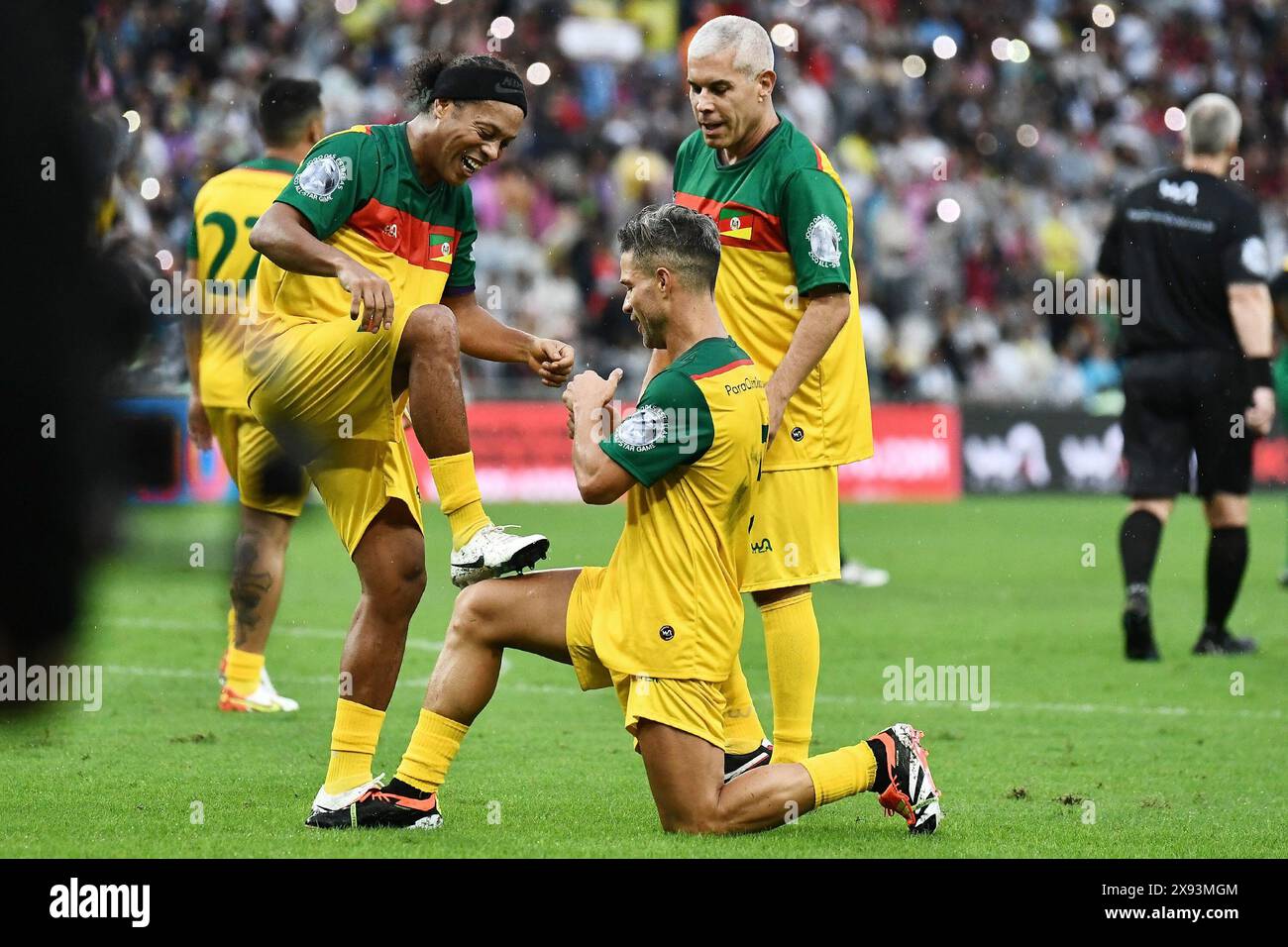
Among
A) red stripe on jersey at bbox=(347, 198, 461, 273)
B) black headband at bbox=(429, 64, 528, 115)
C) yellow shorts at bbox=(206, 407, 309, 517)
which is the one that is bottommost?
yellow shorts at bbox=(206, 407, 309, 517)

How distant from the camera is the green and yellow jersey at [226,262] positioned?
316 inches

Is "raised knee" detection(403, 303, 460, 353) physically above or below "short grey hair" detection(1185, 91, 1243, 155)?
below

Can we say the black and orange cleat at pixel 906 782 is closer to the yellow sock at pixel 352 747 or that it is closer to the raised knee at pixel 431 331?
the yellow sock at pixel 352 747

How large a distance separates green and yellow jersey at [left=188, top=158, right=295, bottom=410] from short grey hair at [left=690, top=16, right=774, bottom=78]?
2.87m

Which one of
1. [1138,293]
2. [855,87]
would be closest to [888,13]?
[855,87]

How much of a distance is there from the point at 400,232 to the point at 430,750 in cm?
160

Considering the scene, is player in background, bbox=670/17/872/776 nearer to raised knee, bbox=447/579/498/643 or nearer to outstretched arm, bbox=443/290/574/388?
outstretched arm, bbox=443/290/574/388

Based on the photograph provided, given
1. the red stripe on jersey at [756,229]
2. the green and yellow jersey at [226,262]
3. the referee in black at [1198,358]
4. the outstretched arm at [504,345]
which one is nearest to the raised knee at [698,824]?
the outstretched arm at [504,345]

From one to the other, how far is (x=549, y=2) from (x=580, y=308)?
4651 millimetres

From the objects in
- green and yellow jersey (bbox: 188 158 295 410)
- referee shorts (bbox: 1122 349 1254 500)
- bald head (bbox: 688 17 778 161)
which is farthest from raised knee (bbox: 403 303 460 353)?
referee shorts (bbox: 1122 349 1254 500)

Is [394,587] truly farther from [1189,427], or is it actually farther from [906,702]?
[1189,427]

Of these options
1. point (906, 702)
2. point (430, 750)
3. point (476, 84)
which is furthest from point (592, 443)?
point (906, 702)

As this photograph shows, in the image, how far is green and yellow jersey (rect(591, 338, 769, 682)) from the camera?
5.09m

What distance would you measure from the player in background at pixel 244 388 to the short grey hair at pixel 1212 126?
460cm
